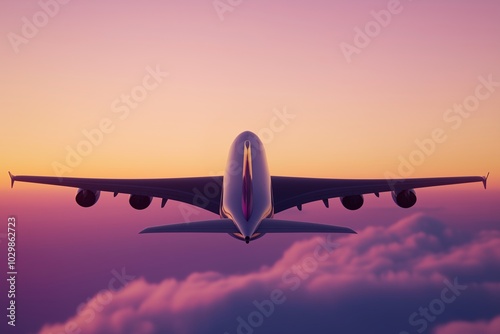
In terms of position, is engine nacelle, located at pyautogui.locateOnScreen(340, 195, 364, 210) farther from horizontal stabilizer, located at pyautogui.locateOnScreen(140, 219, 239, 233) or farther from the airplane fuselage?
horizontal stabilizer, located at pyautogui.locateOnScreen(140, 219, 239, 233)

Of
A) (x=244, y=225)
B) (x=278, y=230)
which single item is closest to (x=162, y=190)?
(x=244, y=225)

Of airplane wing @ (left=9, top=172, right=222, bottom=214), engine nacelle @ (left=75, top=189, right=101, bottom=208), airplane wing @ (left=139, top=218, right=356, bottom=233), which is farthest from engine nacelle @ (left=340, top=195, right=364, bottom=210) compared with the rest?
engine nacelle @ (left=75, top=189, right=101, bottom=208)

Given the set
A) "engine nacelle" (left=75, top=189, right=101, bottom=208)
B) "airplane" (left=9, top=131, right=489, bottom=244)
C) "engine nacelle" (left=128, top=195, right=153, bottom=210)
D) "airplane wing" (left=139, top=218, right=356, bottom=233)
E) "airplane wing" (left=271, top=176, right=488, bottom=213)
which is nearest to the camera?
"airplane wing" (left=139, top=218, right=356, bottom=233)

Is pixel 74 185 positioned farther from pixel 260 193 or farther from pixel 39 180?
pixel 260 193

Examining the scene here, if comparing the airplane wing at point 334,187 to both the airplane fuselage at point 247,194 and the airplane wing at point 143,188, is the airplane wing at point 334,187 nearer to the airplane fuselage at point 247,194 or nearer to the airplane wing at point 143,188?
the airplane fuselage at point 247,194

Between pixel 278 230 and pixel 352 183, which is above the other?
pixel 352 183

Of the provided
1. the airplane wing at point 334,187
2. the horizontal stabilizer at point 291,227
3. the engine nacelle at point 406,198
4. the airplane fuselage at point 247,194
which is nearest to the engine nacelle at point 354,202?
the airplane wing at point 334,187
